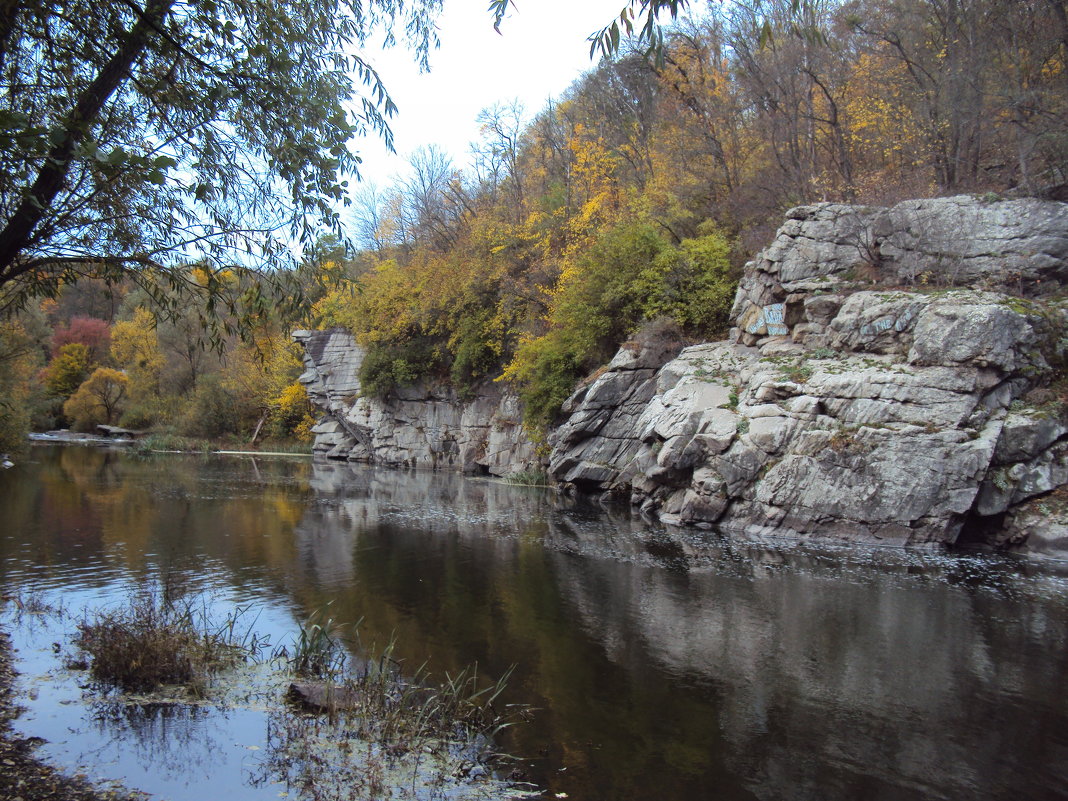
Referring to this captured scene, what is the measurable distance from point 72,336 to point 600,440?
201 feet

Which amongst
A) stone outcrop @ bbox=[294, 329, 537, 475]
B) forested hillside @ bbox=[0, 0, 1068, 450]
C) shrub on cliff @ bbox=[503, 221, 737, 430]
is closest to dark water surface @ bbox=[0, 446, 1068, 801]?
forested hillside @ bbox=[0, 0, 1068, 450]

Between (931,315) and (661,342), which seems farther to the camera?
(661,342)

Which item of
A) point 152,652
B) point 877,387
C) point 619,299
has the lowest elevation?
point 152,652

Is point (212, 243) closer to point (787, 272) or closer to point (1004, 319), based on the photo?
point (1004, 319)

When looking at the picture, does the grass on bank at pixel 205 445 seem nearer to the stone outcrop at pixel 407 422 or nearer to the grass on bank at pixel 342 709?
the stone outcrop at pixel 407 422

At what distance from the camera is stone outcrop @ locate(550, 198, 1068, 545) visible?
1805cm

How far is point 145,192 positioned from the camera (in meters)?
7.03

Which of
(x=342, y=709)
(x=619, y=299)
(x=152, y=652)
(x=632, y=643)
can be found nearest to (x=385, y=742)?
(x=342, y=709)

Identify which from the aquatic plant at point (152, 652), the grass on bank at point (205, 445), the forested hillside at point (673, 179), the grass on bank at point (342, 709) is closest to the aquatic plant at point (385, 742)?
the grass on bank at point (342, 709)

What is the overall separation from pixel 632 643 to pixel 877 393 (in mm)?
12288

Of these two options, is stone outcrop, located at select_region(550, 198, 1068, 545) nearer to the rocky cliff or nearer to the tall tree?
the rocky cliff

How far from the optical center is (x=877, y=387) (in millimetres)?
19672

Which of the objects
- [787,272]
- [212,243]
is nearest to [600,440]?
[787,272]

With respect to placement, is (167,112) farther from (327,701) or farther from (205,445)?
(205,445)
